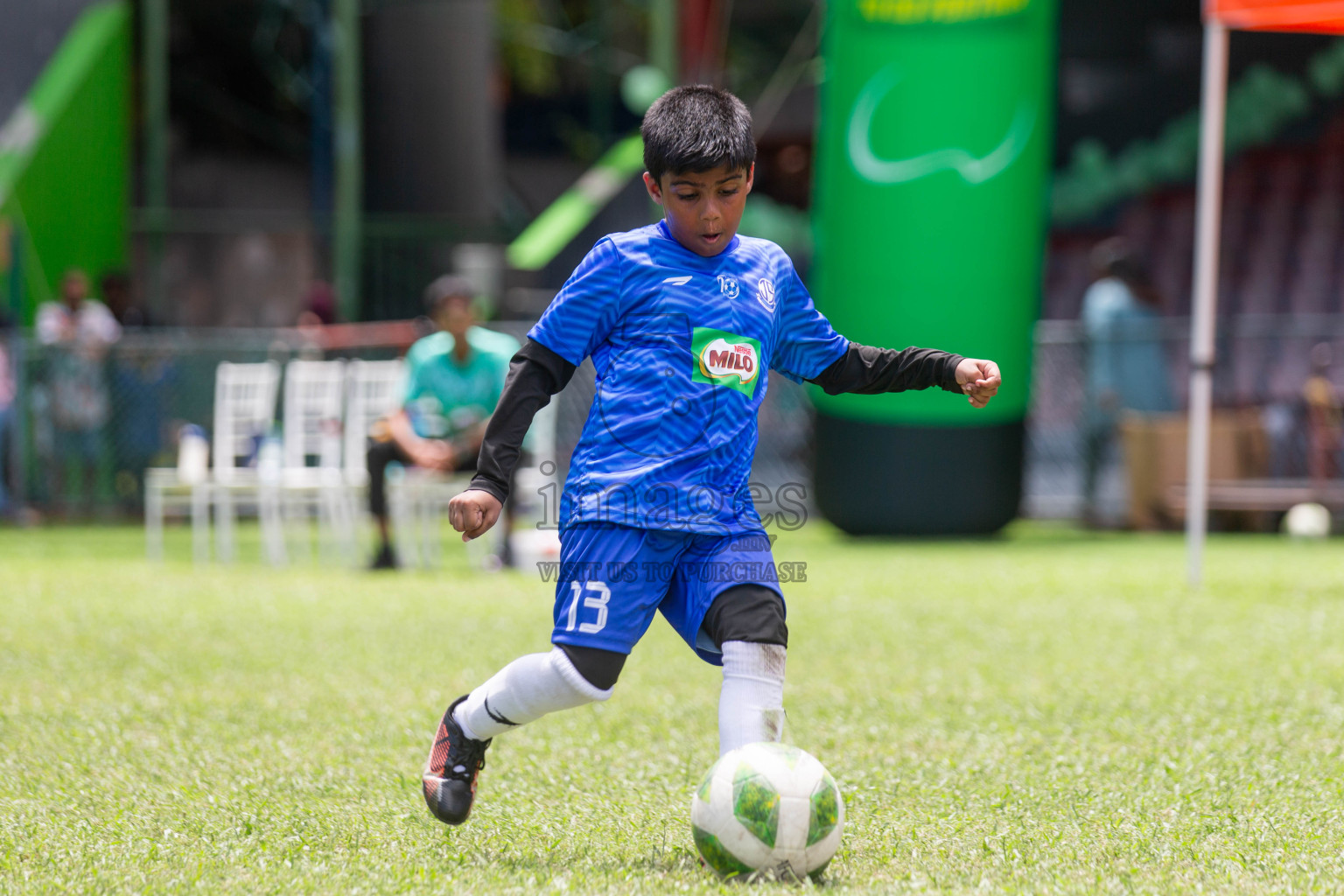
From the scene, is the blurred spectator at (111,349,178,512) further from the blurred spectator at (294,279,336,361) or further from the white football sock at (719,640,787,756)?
the white football sock at (719,640,787,756)

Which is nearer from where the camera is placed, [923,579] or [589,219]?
[923,579]

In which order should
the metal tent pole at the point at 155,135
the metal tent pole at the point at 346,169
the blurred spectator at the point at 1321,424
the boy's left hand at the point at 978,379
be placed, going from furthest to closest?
the metal tent pole at the point at 346,169, the metal tent pole at the point at 155,135, the blurred spectator at the point at 1321,424, the boy's left hand at the point at 978,379

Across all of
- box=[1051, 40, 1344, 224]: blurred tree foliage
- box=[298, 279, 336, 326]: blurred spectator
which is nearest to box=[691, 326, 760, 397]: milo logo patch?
box=[298, 279, 336, 326]: blurred spectator

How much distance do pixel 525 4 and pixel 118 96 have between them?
10.5 m

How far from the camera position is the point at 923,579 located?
30.0 feet

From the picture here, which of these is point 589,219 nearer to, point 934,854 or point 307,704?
point 307,704

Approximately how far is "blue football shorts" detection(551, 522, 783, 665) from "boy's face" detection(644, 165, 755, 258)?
64cm

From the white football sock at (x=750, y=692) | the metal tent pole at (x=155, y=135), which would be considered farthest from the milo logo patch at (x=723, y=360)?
the metal tent pole at (x=155, y=135)

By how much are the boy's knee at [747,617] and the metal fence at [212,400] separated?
388 inches

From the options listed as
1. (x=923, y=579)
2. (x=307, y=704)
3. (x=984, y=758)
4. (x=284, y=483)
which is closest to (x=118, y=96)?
(x=284, y=483)

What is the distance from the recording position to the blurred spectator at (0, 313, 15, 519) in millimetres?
13047

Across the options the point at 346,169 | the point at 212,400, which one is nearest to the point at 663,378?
the point at 212,400

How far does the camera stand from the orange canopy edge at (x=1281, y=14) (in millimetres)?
7527

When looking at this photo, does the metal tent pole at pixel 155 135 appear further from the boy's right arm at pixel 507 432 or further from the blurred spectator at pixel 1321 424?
the boy's right arm at pixel 507 432
